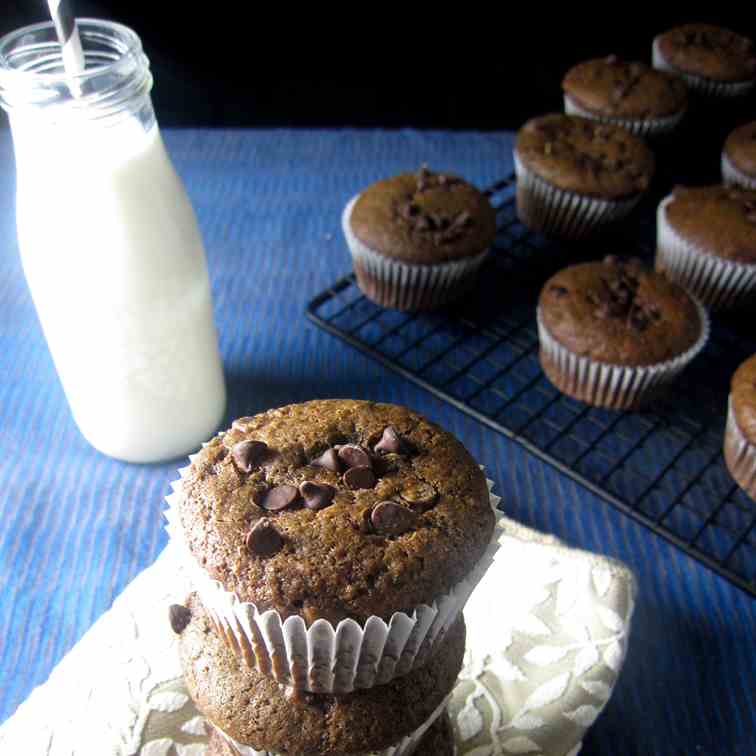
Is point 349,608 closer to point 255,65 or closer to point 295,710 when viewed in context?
point 295,710

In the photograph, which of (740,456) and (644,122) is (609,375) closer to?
(740,456)

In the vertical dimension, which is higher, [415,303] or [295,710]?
[295,710]

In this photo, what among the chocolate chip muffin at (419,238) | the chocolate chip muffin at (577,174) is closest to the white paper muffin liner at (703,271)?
the chocolate chip muffin at (577,174)

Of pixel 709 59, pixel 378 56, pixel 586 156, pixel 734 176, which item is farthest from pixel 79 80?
pixel 709 59

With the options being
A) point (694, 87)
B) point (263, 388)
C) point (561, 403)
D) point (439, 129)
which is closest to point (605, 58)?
point (694, 87)

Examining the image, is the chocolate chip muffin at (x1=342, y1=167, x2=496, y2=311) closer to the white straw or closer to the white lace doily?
the white lace doily

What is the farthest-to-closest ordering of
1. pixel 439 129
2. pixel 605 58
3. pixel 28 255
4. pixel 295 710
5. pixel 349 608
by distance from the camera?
1. pixel 439 129
2. pixel 605 58
3. pixel 28 255
4. pixel 295 710
5. pixel 349 608
